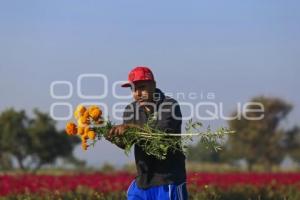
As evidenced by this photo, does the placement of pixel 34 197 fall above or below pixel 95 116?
below

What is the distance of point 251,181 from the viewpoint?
1862 cm

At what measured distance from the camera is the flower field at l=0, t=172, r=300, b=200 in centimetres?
1291

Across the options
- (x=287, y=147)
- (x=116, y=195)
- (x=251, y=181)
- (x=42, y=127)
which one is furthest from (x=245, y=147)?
(x=116, y=195)

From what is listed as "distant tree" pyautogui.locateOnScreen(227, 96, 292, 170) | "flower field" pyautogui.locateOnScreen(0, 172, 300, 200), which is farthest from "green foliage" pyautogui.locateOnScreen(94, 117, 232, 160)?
"distant tree" pyautogui.locateOnScreen(227, 96, 292, 170)

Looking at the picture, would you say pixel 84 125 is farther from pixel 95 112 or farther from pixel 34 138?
pixel 34 138

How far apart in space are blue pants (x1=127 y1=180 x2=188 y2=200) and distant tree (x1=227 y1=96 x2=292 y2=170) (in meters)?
47.1

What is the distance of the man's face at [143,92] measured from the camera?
21.6 feet

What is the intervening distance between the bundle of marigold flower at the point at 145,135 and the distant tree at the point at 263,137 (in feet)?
155

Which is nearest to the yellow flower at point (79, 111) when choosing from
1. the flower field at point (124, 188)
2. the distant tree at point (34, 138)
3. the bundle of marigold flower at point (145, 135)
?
the bundle of marigold flower at point (145, 135)

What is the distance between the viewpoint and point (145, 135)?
21.5 feet

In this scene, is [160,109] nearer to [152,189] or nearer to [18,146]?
[152,189]

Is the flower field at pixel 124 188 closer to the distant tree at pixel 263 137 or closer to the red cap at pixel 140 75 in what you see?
the red cap at pixel 140 75

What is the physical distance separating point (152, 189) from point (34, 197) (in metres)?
6.14

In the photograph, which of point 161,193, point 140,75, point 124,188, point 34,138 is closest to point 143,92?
point 140,75
